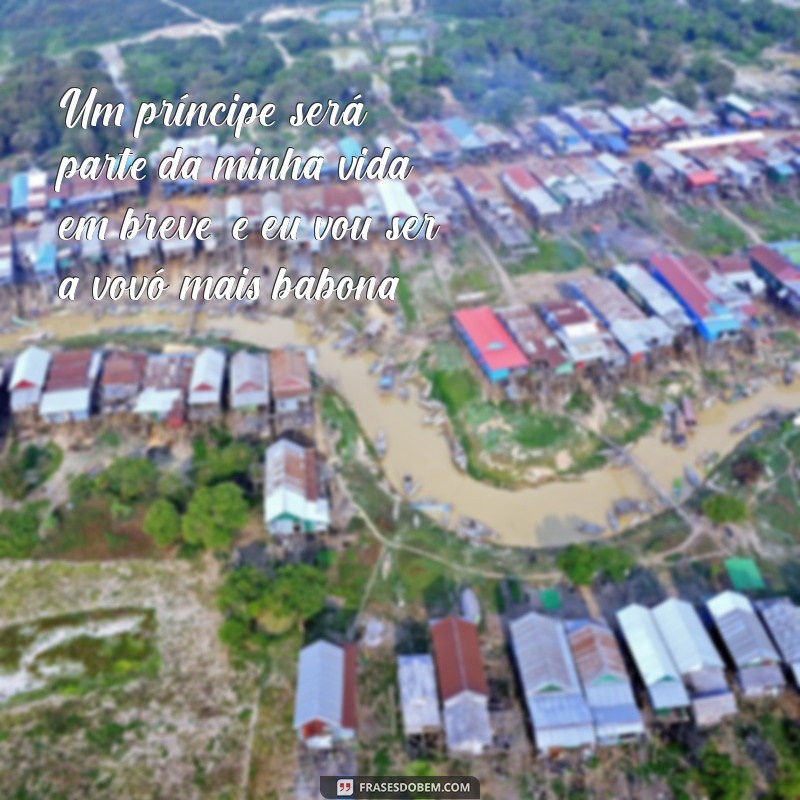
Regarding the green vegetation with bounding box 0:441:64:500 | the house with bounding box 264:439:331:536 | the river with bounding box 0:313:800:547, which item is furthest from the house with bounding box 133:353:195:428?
the river with bounding box 0:313:800:547

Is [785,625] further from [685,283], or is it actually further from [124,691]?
[124,691]

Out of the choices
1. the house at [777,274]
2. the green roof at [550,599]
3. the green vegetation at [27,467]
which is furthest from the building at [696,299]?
the green vegetation at [27,467]

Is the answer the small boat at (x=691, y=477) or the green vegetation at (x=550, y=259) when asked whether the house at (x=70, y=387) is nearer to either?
the green vegetation at (x=550, y=259)

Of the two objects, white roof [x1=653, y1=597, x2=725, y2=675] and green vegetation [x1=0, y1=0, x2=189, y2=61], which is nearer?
white roof [x1=653, y1=597, x2=725, y2=675]

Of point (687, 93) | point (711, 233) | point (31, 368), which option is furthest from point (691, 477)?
point (687, 93)

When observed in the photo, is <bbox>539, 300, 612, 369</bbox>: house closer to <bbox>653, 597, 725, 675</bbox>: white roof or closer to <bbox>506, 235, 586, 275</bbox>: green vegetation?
<bbox>506, 235, 586, 275</bbox>: green vegetation

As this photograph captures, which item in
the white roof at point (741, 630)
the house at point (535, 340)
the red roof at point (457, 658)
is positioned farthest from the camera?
the house at point (535, 340)
